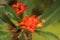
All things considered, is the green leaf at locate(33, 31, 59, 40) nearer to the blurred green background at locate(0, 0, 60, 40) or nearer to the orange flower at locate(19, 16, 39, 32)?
the blurred green background at locate(0, 0, 60, 40)

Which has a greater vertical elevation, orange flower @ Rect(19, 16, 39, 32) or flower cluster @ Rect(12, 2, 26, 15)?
flower cluster @ Rect(12, 2, 26, 15)

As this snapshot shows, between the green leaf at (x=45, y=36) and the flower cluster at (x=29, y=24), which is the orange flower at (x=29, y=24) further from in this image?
the green leaf at (x=45, y=36)

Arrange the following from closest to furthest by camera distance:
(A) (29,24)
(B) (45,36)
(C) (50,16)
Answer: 1. (A) (29,24)
2. (B) (45,36)
3. (C) (50,16)

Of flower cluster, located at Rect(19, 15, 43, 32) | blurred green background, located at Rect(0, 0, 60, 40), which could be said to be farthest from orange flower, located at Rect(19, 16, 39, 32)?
blurred green background, located at Rect(0, 0, 60, 40)

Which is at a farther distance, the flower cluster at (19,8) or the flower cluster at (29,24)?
the flower cluster at (19,8)

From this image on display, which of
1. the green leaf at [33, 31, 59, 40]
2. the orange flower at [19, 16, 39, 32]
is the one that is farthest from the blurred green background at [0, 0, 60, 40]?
the orange flower at [19, 16, 39, 32]

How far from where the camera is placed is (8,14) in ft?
4.12

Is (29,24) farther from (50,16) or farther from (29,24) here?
(50,16)

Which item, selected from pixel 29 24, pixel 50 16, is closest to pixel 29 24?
pixel 29 24

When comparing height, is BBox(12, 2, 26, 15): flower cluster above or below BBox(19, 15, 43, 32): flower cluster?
above

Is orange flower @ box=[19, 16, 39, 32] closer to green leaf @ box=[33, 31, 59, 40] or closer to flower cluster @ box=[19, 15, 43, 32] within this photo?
flower cluster @ box=[19, 15, 43, 32]

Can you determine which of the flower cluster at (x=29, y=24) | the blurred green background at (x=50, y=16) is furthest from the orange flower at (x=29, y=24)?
the blurred green background at (x=50, y=16)

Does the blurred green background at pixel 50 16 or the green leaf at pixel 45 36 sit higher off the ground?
the blurred green background at pixel 50 16

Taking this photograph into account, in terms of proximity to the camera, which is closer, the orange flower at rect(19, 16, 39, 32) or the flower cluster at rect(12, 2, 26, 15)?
the orange flower at rect(19, 16, 39, 32)
